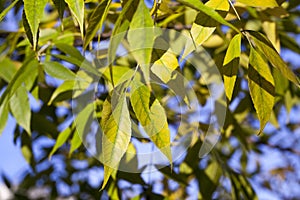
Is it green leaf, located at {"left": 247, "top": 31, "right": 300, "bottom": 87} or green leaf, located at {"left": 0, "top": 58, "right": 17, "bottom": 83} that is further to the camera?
green leaf, located at {"left": 0, "top": 58, "right": 17, "bottom": 83}

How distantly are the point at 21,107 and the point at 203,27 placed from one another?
328mm

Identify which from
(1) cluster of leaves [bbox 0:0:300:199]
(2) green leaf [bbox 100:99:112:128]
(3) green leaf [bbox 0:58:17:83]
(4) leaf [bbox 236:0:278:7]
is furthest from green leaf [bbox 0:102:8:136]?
(4) leaf [bbox 236:0:278:7]

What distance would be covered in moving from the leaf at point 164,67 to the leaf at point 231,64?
0.05 m

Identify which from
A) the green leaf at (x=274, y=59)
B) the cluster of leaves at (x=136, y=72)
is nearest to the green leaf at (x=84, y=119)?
the cluster of leaves at (x=136, y=72)

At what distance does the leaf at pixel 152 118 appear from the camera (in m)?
0.45

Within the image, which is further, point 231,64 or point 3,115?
point 3,115

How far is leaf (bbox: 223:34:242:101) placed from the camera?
18.9 inches

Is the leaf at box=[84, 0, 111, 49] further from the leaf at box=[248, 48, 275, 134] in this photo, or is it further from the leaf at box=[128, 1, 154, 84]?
the leaf at box=[248, 48, 275, 134]

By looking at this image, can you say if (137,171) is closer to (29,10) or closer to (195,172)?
(195,172)

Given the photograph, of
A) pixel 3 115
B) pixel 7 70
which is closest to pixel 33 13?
pixel 3 115

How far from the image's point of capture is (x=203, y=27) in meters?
0.47

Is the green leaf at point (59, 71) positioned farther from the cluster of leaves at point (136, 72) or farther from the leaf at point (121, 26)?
the leaf at point (121, 26)

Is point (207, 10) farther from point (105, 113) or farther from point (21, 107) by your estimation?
point (21, 107)

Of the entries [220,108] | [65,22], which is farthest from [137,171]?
[65,22]
